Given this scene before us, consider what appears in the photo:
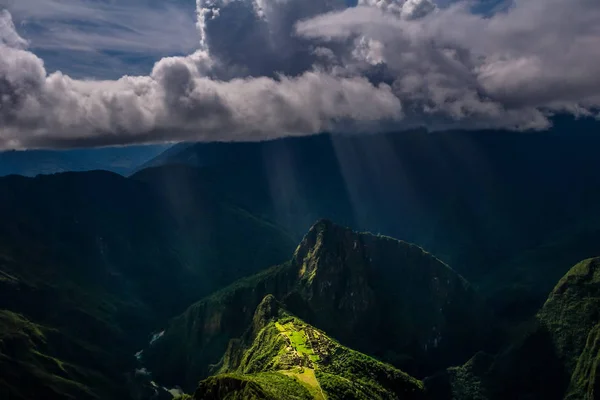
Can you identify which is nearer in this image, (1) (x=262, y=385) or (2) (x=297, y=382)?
(1) (x=262, y=385)

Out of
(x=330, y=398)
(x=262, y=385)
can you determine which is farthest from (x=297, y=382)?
(x=262, y=385)

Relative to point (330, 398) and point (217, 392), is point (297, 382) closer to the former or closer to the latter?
point (330, 398)

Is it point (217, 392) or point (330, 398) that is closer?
point (217, 392)

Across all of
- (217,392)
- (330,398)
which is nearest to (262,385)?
(217,392)

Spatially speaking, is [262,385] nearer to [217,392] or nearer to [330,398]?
[217,392]

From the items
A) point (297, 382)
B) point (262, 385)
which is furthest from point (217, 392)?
point (297, 382)

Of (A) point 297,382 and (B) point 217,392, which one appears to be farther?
(A) point 297,382
